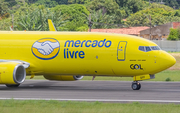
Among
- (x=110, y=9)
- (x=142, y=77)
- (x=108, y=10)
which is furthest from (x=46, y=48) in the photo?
(x=110, y=9)

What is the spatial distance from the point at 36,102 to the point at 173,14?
9520cm

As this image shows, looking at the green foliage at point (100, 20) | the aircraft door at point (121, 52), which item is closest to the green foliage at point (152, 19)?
the green foliage at point (100, 20)

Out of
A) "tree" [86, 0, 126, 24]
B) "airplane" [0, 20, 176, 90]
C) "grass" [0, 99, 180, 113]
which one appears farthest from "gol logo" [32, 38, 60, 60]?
"tree" [86, 0, 126, 24]

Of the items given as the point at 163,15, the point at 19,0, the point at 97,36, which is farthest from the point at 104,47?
the point at 19,0

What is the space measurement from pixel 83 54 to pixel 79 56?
300mm

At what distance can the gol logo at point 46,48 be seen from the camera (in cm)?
2252

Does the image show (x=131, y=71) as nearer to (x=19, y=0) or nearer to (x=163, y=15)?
(x=163, y=15)

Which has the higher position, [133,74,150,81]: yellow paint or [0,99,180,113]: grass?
[0,99,180,113]: grass

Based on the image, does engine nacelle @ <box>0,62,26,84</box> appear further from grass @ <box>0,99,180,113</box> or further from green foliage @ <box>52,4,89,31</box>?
green foliage @ <box>52,4,89,31</box>

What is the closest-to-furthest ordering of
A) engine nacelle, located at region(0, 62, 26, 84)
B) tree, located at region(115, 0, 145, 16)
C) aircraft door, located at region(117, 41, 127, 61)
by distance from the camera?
1. aircraft door, located at region(117, 41, 127, 61)
2. engine nacelle, located at region(0, 62, 26, 84)
3. tree, located at region(115, 0, 145, 16)

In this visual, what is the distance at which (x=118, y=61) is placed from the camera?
21.3 meters

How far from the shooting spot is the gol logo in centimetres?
2252

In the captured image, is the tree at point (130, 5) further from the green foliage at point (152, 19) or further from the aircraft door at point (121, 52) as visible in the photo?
the aircraft door at point (121, 52)

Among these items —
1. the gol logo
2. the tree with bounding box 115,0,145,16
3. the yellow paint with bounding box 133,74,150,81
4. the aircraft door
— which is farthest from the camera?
the tree with bounding box 115,0,145,16
